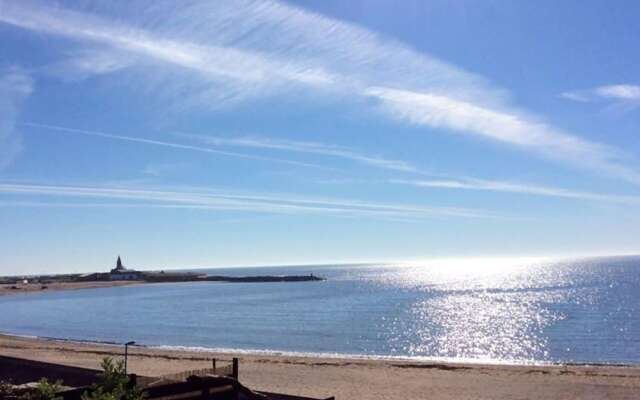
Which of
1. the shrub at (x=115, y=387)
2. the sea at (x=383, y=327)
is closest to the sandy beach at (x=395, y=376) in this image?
the sea at (x=383, y=327)

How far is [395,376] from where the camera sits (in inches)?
1464

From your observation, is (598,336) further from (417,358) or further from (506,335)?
(417,358)

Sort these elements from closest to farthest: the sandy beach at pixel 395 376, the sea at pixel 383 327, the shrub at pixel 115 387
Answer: the shrub at pixel 115 387 < the sandy beach at pixel 395 376 < the sea at pixel 383 327

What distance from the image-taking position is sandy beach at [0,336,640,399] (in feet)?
103

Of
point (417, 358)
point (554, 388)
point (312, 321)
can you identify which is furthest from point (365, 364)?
point (312, 321)

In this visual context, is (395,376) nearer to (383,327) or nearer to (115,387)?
(115,387)

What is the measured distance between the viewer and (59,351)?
49.7m

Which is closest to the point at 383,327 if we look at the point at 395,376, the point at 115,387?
the point at 395,376

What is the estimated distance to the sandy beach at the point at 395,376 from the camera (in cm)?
3148

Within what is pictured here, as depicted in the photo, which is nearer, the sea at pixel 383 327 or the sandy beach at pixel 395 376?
the sandy beach at pixel 395 376

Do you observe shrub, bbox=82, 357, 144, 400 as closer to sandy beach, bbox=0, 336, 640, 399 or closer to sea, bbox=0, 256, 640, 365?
sandy beach, bbox=0, 336, 640, 399

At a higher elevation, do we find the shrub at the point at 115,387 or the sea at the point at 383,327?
the shrub at the point at 115,387

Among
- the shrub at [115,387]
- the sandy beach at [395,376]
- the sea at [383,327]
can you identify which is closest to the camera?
the shrub at [115,387]

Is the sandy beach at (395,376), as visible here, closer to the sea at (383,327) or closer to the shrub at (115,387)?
the sea at (383,327)
